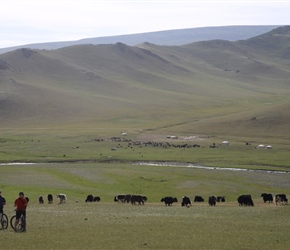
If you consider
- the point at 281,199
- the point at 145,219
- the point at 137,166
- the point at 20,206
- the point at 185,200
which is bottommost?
the point at 145,219

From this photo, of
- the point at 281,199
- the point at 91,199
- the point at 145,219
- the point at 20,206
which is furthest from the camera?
the point at 91,199

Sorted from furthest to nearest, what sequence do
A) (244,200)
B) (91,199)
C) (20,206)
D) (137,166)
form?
(137,166)
(91,199)
(244,200)
(20,206)

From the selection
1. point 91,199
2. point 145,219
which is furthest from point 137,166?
point 145,219

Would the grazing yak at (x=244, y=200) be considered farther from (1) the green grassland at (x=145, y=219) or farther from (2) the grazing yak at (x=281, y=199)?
(1) the green grassland at (x=145, y=219)

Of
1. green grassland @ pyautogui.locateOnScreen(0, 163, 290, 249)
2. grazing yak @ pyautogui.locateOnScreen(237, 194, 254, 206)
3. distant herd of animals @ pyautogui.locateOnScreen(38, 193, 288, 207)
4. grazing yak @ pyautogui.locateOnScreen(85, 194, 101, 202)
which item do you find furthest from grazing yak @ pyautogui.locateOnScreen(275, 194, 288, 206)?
grazing yak @ pyautogui.locateOnScreen(85, 194, 101, 202)

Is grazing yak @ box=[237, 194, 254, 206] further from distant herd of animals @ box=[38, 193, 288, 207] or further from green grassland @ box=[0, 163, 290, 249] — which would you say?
green grassland @ box=[0, 163, 290, 249]

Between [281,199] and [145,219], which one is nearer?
[145,219]

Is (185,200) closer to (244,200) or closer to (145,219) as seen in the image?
(244,200)

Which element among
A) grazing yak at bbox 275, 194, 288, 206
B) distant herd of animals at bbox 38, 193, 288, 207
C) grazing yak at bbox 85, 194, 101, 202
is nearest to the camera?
distant herd of animals at bbox 38, 193, 288, 207

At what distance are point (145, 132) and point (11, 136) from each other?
27.3m

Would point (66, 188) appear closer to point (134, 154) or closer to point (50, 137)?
point (134, 154)

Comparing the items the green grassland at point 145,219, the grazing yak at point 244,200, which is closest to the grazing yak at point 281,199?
the grazing yak at point 244,200

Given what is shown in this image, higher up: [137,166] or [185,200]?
[137,166]

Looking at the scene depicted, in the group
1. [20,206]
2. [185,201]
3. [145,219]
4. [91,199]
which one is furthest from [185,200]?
[20,206]
